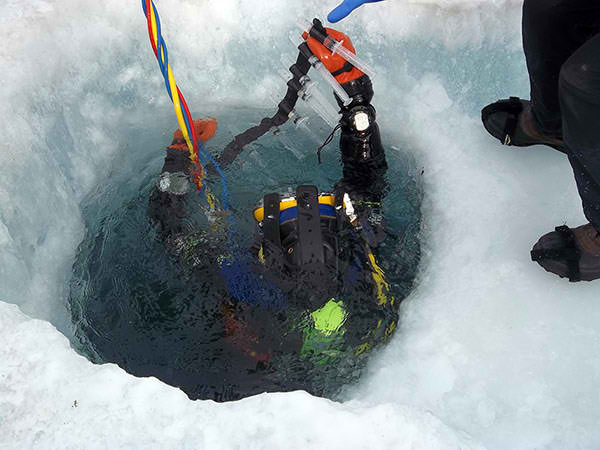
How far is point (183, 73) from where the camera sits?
2.84m

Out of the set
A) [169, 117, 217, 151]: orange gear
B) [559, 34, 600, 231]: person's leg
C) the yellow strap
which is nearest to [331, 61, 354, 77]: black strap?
the yellow strap

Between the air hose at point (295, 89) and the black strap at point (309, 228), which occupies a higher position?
the air hose at point (295, 89)

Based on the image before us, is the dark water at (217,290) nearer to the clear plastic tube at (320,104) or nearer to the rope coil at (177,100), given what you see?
the rope coil at (177,100)

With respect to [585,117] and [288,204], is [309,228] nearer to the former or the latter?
[288,204]

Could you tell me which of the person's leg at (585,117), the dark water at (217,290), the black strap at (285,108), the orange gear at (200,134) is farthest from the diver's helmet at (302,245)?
the person's leg at (585,117)

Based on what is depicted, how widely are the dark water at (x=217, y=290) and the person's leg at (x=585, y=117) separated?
2.52ft

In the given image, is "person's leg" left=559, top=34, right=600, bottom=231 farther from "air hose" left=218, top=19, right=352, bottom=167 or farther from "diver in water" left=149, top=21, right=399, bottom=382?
"air hose" left=218, top=19, right=352, bottom=167

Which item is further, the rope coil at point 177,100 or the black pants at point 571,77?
the rope coil at point 177,100

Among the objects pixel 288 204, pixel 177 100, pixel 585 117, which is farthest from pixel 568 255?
pixel 177 100

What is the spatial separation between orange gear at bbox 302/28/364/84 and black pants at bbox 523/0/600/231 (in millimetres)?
668

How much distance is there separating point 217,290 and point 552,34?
1618 millimetres

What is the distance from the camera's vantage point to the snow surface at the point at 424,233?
1.32 m

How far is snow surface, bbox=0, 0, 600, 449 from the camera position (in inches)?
51.8

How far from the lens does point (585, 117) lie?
163 centimetres
